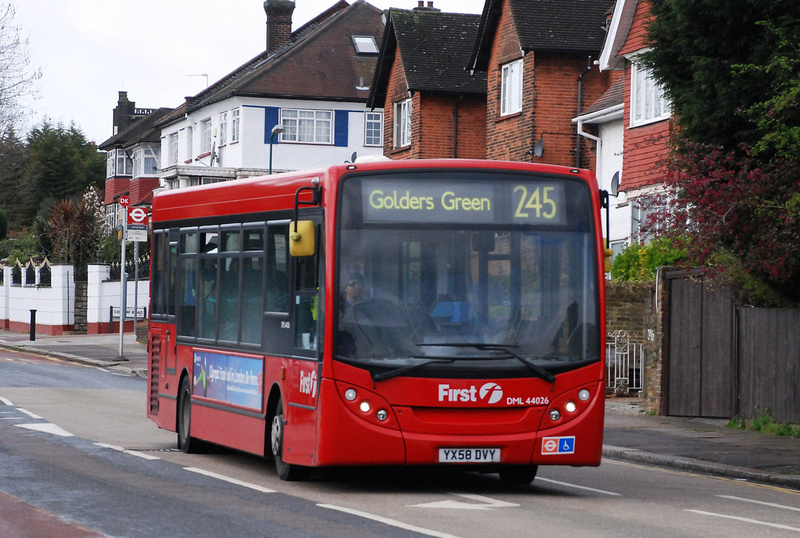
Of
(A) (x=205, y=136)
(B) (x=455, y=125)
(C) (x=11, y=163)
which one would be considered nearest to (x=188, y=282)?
(B) (x=455, y=125)

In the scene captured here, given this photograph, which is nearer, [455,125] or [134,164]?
[455,125]

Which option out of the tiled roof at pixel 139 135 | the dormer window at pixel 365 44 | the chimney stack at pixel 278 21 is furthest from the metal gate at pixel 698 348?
the tiled roof at pixel 139 135

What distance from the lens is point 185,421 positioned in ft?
52.4

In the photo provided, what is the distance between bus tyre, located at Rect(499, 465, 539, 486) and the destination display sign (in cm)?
233

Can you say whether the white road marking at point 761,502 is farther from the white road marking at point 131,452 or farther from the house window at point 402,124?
the house window at point 402,124

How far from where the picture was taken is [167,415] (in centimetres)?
1656

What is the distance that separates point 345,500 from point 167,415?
546cm

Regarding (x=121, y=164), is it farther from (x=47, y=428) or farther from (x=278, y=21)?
(x=47, y=428)

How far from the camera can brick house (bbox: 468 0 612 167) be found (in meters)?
36.5

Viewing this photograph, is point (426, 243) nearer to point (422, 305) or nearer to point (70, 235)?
point (422, 305)

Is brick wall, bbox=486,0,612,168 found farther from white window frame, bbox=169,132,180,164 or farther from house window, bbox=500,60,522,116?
white window frame, bbox=169,132,180,164

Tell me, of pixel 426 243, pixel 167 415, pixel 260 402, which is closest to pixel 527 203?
pixel 426 243

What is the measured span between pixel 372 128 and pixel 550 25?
24502 millimetres

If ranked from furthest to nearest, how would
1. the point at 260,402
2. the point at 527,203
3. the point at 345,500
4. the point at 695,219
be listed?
the point at 695,219, the point at 260,402, the point at 527,203, the point at 345,500
